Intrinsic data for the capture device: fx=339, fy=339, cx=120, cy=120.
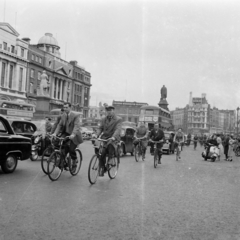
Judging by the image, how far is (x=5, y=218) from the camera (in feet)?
15.6

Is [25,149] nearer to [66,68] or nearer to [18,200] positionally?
[18,200]

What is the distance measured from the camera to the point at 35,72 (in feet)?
229

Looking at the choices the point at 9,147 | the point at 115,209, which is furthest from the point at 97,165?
the point at 115,209

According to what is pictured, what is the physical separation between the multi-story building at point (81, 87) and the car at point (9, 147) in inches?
3042

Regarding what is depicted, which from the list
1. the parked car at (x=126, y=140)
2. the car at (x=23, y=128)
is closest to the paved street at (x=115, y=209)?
the car at (x=23, y=128)

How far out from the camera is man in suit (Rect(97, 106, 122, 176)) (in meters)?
8.31

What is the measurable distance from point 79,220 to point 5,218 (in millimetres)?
1034

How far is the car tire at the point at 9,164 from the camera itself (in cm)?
894

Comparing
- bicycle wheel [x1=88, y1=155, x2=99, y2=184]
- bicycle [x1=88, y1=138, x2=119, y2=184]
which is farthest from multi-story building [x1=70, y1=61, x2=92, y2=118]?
bicycle wheel [x1=88, y1=155, x2=99, y2=184]

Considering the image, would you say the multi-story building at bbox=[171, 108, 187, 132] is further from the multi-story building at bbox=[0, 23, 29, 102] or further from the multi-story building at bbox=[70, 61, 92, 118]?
the multi-story building at bbox=[0, 23, 29, 102]

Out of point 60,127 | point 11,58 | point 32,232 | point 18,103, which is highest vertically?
point 11,58

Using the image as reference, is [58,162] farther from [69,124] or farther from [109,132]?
[109,132]

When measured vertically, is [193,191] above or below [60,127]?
below

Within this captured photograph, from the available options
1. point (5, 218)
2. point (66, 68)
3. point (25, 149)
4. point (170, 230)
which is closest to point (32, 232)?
point (5, 218)
